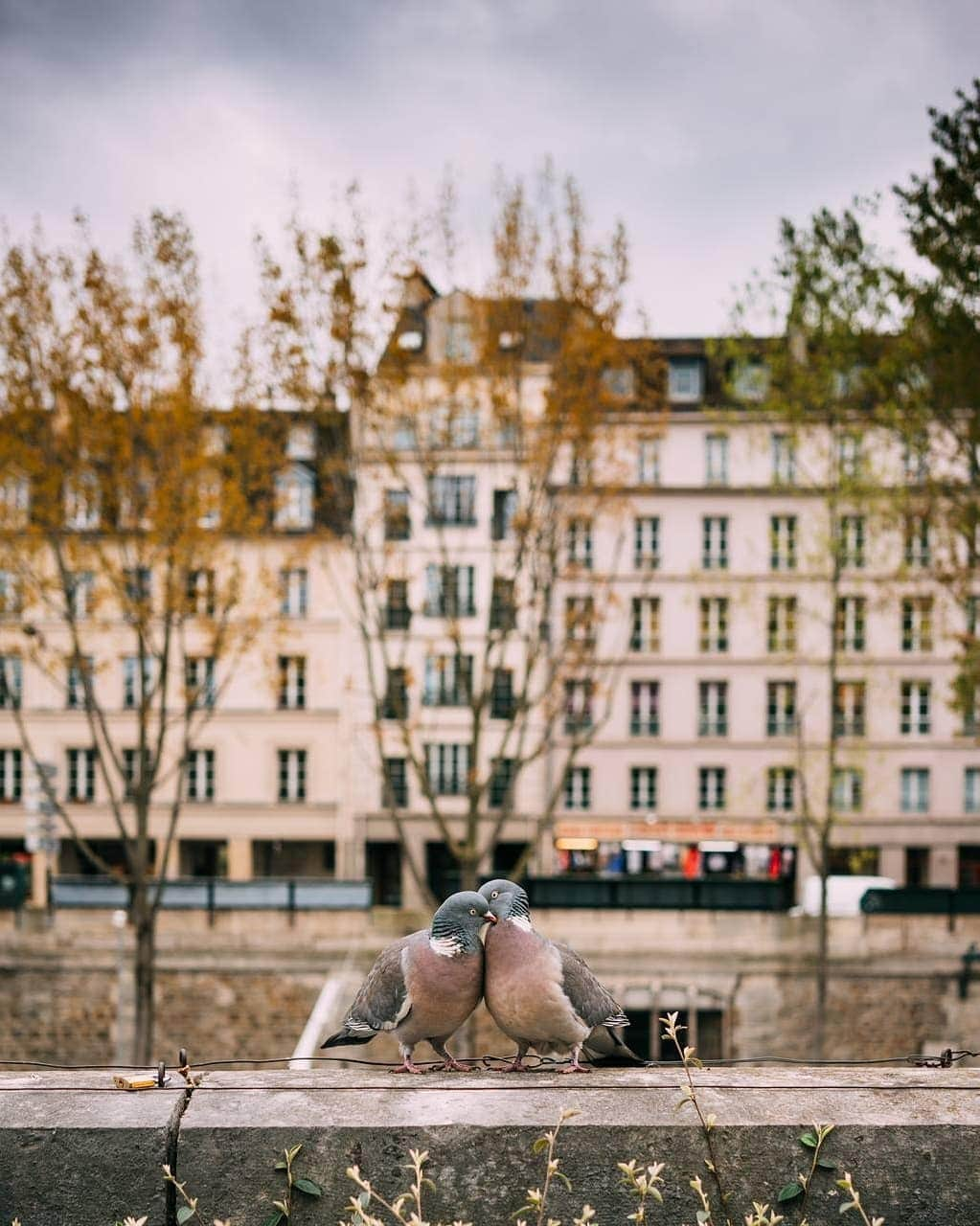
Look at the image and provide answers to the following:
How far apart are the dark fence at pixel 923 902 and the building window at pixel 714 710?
16630 mm

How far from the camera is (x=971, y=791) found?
3800 cm

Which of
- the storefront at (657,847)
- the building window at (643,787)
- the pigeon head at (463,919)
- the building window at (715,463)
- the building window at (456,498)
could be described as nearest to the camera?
the pigeon head at (463,919)

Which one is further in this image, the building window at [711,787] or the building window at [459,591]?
the building window at [711,787]

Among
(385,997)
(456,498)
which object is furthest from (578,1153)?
(456,498)

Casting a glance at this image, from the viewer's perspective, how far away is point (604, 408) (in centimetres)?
1905

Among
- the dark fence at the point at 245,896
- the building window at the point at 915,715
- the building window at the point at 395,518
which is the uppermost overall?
the building window at the point at 395,518

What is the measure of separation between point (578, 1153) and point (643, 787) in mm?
35117

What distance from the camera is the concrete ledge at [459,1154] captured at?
3.72 m

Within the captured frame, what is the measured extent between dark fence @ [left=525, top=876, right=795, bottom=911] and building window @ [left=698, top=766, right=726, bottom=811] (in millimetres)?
15938

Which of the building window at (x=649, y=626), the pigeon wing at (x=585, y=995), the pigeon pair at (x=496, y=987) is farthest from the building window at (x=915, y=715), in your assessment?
the pigeon pair at (x=496, y=987)

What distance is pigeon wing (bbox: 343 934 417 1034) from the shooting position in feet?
15.6

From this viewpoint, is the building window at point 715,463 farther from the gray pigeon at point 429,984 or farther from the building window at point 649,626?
the gray pigeon at point 429,984

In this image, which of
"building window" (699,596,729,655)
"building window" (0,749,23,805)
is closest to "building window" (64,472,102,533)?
"building window" (0,749,23,805)

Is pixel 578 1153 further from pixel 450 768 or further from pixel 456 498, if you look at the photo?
pixel 450 768
